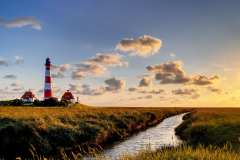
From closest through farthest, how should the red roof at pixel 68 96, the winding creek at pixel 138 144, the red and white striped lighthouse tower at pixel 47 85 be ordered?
the winding creek at pixel 138 144 < the red and white striped lighthouse tower at pixel 47 85 < the red roof at pixel 68 96

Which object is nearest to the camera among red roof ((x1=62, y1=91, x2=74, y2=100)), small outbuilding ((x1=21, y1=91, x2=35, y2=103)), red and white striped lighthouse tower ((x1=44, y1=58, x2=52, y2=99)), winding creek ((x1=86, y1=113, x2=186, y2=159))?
winding creek ((x1=86, y1=113, x2=186, y2=159))

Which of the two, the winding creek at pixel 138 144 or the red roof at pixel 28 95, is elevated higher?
the red roof at pixel 28 95

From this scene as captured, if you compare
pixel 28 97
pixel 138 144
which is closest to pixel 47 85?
pixel 28 97

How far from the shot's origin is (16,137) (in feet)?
110

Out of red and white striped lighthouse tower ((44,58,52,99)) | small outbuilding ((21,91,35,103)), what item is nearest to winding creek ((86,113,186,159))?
red and white striped lighthouse tower ((44,58,52,99))

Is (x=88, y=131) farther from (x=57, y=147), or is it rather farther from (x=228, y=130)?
(x=228, y=130)

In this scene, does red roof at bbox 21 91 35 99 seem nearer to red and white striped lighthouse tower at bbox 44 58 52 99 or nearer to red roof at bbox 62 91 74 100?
red roof at bbox 62 91 74 100

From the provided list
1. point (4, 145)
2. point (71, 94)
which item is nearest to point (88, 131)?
point (4, 145)

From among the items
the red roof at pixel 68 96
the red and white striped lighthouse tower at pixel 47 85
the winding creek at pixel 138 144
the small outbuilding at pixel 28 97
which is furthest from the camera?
the red roof at pixel 68 96

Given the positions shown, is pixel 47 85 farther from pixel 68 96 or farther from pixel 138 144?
pixel 138 144

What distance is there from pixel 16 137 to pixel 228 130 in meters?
18.7

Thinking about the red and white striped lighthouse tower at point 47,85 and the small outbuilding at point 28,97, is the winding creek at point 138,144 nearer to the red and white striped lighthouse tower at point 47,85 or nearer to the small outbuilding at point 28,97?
the red and white striped lighthouse tower at point 47,85

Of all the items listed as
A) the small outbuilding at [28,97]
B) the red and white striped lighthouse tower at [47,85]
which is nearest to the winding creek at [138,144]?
the red and white striped lighthouse tower at [47,85]

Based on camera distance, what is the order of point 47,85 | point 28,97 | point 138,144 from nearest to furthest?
point 138,144
point 47,85
point 28,97
